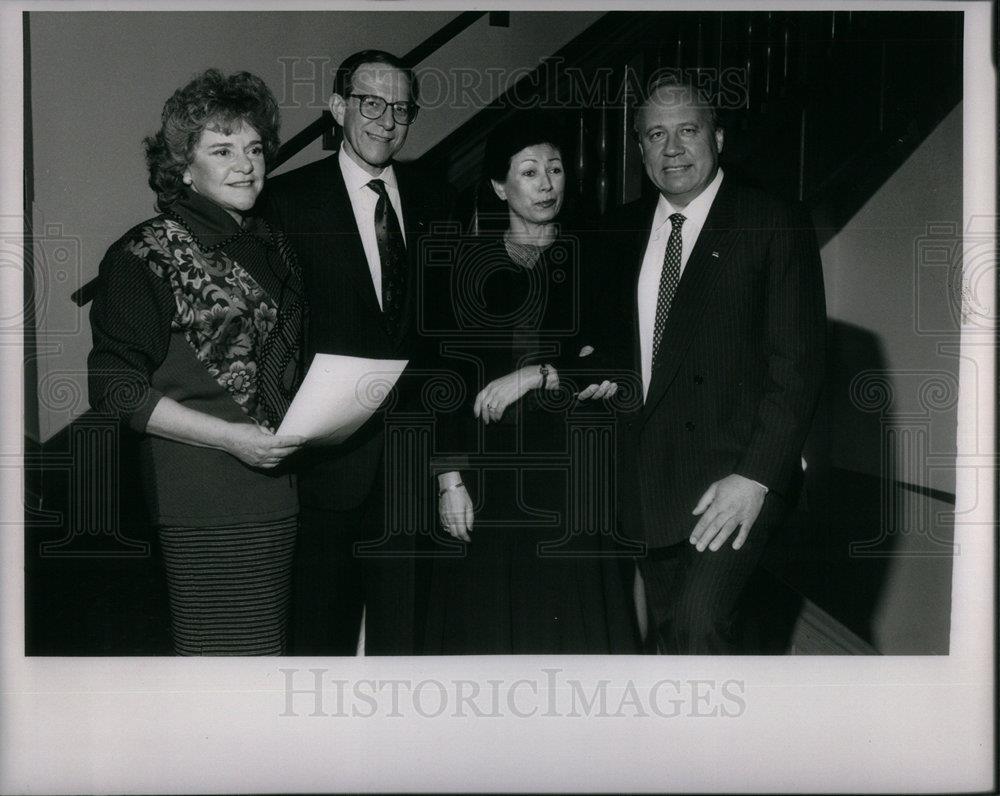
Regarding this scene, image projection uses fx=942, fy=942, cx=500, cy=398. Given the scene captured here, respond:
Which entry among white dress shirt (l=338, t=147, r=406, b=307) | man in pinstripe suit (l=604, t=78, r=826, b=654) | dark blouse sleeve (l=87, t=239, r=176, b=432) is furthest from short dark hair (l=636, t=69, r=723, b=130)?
dark blouse sleeve (l=87, t=239, r=176, b=432)

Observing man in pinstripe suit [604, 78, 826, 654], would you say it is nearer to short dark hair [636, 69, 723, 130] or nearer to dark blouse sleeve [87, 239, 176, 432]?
short dark hair [636, 69, 723, 130]

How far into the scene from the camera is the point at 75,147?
7.47 ft

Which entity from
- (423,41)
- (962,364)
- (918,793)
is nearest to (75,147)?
(423,41)

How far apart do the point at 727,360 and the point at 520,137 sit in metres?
0.74

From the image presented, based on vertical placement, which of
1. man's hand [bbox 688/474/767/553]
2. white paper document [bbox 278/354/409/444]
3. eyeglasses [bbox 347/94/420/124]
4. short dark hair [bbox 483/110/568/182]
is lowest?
man's hand [bbox 688/474/767/553]

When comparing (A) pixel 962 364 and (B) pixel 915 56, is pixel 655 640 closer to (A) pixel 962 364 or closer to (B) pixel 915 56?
(A) pixel 962 364

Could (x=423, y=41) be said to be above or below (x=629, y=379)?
above

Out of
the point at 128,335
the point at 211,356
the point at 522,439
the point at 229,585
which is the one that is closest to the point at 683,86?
the point at 522,439

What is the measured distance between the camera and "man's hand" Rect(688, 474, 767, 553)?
7.56 ft

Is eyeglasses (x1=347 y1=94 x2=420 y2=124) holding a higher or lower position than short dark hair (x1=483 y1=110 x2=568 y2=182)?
higher

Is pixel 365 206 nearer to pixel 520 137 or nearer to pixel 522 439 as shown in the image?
pixel 520 137

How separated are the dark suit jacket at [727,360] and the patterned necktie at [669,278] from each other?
2 centimetres

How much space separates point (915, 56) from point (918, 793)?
1848 mm

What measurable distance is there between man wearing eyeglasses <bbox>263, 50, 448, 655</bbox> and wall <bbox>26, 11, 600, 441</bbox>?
0.07m
